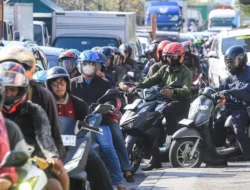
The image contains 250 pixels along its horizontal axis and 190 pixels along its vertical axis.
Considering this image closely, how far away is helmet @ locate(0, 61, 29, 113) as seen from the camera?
19.7ft

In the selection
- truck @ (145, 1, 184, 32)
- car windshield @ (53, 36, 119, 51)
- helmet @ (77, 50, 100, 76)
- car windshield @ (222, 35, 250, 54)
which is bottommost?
truck @ (145, 1, 184, 32)

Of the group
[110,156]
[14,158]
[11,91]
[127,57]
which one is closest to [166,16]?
[127,57]

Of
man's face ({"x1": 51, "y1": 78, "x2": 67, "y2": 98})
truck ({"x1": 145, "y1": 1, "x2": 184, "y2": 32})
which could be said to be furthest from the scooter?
truck ({"x1": 145, "y1": 1, "x2": 184, "y2": 32})

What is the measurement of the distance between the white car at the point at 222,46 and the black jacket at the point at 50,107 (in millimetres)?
15489

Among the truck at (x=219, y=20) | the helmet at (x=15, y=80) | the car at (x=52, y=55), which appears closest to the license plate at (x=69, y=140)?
the helmet at (x=15, y=80)

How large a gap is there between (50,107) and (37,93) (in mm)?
182

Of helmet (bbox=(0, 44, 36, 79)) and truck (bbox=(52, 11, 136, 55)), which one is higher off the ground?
helmet (bbox=(0, 44, 36, 79))

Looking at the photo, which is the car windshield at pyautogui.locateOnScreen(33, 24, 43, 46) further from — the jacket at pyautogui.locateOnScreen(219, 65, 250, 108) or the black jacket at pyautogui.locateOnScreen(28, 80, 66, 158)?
the black jacket at pyautogui.locateOnScreen(28, 80, 66, 158)

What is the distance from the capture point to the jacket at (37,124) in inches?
260

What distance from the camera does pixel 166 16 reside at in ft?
199

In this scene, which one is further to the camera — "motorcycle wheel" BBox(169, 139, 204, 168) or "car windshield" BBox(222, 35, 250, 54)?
"car windshield" BBox(222, 35, 250, 54)

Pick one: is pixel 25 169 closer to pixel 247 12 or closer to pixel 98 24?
pixel 98 24

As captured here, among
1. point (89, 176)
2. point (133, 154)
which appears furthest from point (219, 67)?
point (89, 176)

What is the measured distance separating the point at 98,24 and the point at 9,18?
15.5ft
